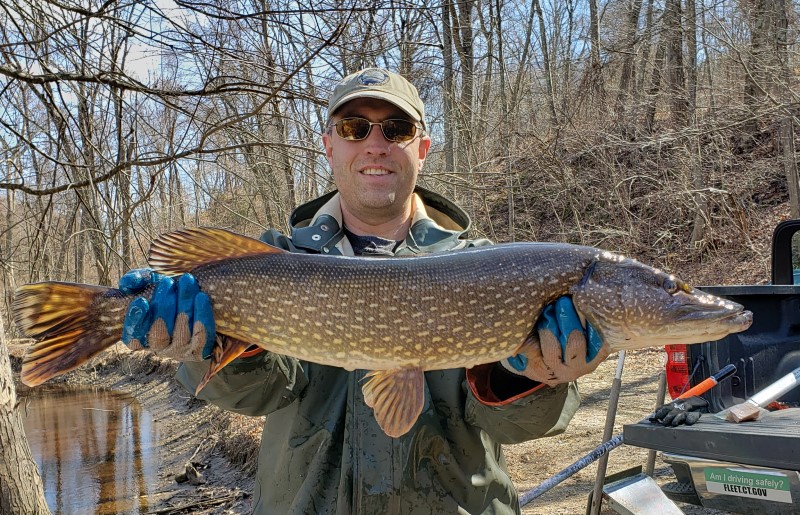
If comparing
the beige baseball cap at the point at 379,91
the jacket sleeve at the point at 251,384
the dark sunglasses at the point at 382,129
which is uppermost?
the beige baseball cap at the point at 379,91

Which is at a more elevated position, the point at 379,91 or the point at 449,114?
the point at 449,114

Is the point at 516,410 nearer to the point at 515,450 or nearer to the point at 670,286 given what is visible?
the point at 670,286

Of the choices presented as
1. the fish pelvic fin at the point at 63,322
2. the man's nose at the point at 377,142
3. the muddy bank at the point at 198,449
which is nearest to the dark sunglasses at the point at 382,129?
the man's nose at the point at 377,142

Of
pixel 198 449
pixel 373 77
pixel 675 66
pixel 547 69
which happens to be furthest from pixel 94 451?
pixel 547 69

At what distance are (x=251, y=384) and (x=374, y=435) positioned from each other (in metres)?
0.47

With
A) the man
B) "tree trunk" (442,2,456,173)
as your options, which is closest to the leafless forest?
"tree trunk" (442,2,456,173)

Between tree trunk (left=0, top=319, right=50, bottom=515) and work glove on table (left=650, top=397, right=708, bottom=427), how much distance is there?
176 inches

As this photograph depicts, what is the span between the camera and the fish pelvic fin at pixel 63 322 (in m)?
2.03

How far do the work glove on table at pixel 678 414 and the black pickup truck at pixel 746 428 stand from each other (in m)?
0.06

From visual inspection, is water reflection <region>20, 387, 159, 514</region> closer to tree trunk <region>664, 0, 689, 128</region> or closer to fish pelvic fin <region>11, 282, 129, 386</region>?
fish pelvic fin <region>11, 282, 129, 386</region>

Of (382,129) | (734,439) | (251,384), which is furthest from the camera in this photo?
(382,129)

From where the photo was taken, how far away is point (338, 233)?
2627mm

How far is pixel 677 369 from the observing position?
12.7ft

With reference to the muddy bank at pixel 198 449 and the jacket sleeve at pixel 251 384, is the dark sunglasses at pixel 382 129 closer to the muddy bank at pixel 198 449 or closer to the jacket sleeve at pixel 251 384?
the jacket sleeve at pixel 251 384
